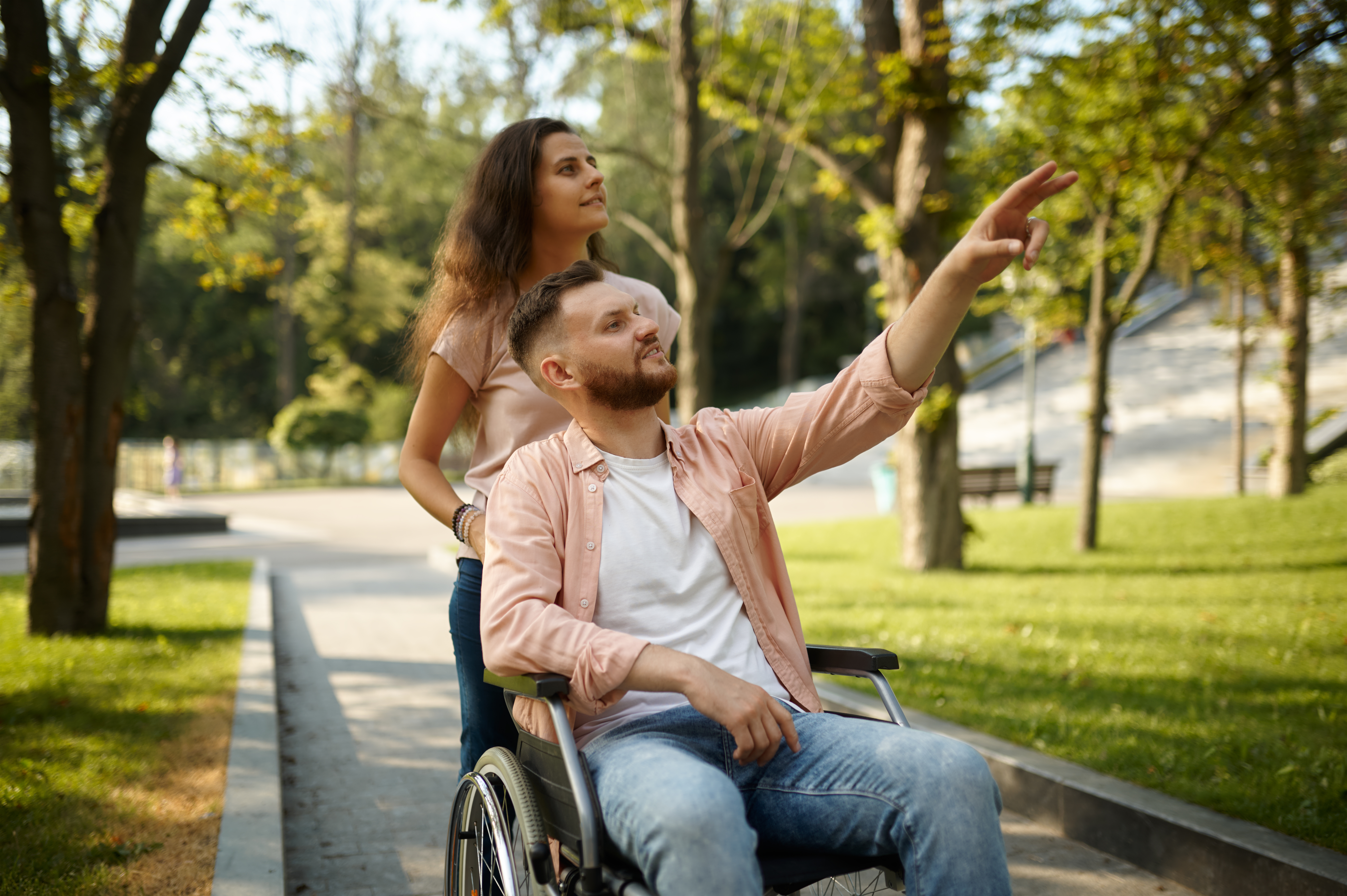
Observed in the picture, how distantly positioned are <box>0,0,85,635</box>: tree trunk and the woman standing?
5.17 metres

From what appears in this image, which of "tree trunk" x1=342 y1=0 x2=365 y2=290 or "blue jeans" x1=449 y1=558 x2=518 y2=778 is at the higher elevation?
"tree trunk" x1=342 y1=0 x2=365 y2=290

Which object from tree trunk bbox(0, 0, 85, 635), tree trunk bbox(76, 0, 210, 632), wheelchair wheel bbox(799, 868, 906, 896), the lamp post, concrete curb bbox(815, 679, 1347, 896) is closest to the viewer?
wheelchair wheel bbox(799, 868, 906, 896)

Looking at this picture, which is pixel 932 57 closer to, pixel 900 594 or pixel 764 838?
pixel 900 594

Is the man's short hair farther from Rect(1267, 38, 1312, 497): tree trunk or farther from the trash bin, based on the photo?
the trash bin

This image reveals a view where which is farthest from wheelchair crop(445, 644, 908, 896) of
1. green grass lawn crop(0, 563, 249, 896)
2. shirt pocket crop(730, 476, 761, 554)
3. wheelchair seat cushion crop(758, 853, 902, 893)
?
green grass lawn crop(0, 563, 249, 896)

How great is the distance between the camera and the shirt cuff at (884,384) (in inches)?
84.8

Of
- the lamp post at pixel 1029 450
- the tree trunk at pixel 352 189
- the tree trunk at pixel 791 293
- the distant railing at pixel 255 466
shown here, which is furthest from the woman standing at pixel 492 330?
the tree trunk at pixel 791 293

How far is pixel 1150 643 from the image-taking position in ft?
21.2

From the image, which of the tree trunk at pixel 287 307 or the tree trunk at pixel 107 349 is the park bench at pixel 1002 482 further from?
the tree trunk at pixel 287 307

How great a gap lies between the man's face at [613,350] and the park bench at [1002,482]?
16.9 m

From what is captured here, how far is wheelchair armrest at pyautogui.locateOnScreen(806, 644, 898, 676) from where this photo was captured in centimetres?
228

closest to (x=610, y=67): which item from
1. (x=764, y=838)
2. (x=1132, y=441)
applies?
(x=1132, y=441)

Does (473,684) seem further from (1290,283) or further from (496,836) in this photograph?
(1290,283)

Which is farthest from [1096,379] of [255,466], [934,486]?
[255,466]
